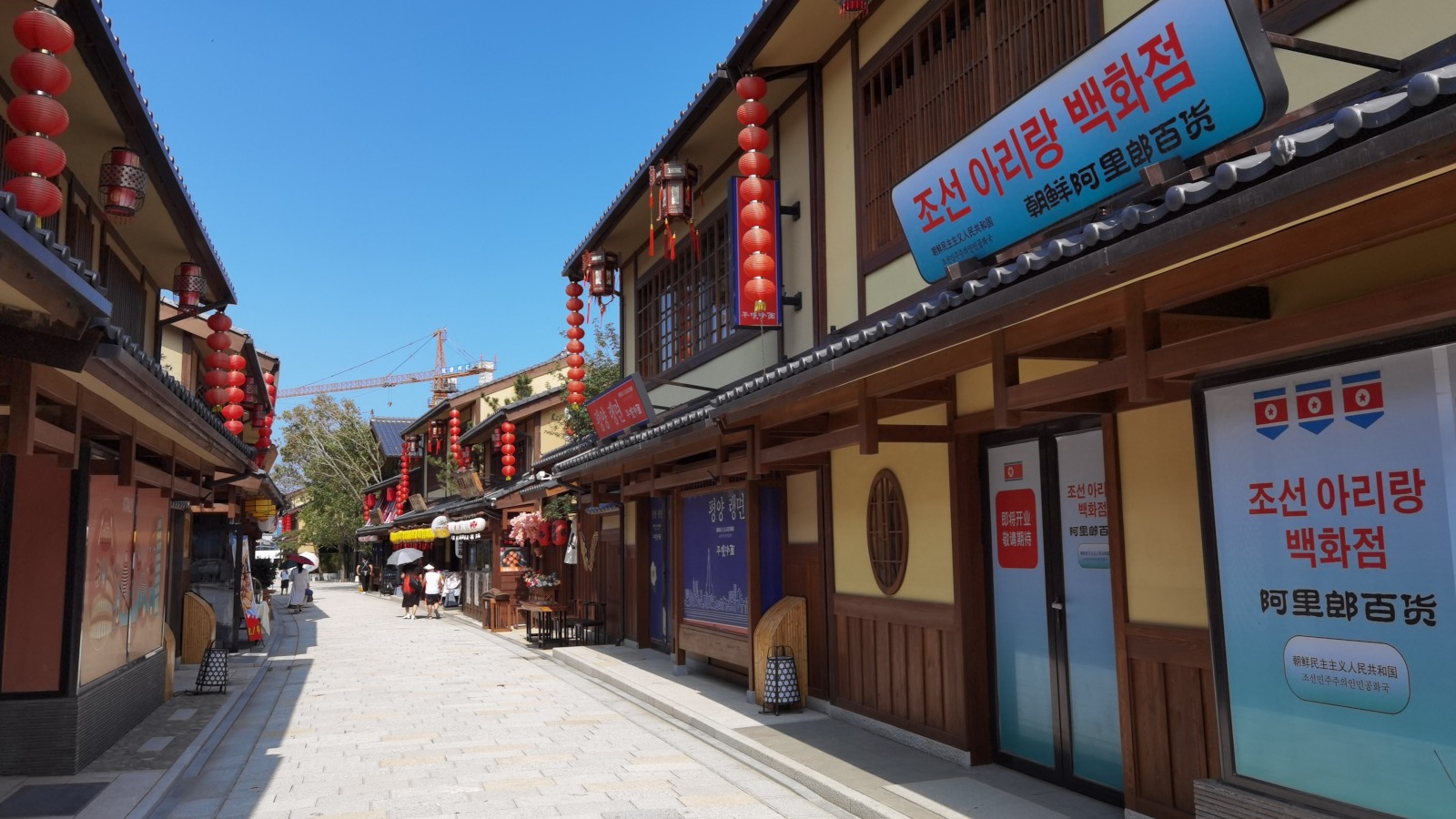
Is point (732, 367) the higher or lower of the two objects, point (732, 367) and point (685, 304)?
the lower

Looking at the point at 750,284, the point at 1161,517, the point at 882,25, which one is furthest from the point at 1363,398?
the point at 750,284

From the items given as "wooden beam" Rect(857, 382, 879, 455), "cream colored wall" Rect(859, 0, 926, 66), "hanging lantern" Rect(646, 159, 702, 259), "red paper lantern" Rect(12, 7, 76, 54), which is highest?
"cream colored wall" Rect(859, 0, 926, 66)

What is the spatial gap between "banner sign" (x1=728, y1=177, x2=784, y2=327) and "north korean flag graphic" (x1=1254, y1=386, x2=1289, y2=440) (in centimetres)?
686

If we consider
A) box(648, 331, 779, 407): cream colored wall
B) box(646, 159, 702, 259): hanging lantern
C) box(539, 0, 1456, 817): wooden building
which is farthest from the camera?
box(646, 159, 702, 259): hanging lantern

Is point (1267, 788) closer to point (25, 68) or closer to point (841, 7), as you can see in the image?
point (841, 7)

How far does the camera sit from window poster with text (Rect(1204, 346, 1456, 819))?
4.15m

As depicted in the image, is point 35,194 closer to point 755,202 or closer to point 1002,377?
point 1002,377

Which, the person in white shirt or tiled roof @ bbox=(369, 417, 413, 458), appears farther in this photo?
tiled roof @ bbox=(369, 417, 413, 458)

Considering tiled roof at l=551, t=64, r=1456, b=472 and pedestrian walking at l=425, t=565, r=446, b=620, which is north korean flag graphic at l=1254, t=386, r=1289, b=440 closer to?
tiled roof at l=551, t=64, r=1456, b=472

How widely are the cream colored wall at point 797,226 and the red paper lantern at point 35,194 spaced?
7.39m

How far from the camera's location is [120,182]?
9391mm

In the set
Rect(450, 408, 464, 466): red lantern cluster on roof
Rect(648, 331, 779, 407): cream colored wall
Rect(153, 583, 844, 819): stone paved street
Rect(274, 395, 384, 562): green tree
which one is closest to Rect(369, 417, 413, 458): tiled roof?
Rect(274, 395, 384, 562): green tree

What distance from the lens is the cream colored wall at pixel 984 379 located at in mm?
7496

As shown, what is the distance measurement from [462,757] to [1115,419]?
686 centimetres
